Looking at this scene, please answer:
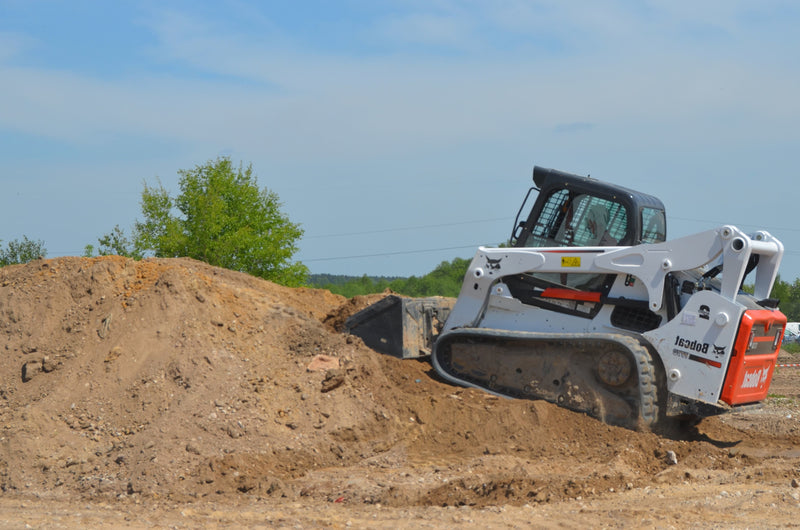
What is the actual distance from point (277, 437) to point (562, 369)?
3.33m

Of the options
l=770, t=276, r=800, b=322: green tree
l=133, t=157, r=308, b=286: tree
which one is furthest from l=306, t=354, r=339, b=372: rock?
l=770, t=276, r=800, b=322: green tree

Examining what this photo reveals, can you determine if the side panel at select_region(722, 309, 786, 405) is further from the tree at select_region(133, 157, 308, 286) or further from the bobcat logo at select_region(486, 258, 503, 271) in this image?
the tree at select_region(133, 157, 308, 286)

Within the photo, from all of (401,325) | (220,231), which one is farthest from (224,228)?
(401,325)

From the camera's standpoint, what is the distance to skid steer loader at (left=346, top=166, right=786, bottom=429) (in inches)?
332

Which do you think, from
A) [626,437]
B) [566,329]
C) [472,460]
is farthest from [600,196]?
[472,460]

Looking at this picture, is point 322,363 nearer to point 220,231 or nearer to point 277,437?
point 277,437

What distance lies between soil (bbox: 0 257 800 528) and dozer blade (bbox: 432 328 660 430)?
27 centimetres

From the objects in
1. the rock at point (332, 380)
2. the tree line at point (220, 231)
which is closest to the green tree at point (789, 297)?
the tree line at point (220, 231)

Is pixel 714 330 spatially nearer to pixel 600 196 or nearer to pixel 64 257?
pixel 600 196

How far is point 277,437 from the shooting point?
8.13 m

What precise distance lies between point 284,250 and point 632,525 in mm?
26781

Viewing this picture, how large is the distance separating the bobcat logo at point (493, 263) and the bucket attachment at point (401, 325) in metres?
1.07

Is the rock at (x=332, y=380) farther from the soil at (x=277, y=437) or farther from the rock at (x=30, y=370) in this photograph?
the rock at (x=30, y=370)

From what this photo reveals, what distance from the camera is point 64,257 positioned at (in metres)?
10.7
